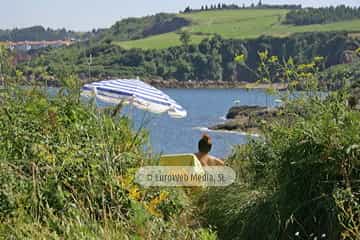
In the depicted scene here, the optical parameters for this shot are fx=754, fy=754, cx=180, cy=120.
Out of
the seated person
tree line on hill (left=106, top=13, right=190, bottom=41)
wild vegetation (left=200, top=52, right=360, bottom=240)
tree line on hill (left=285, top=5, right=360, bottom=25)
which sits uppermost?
wild vegetation (left=200, top=52, right=360, bottom=240)

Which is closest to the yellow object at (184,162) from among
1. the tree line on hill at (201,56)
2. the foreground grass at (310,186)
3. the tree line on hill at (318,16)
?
the foreground grass at (310,186)

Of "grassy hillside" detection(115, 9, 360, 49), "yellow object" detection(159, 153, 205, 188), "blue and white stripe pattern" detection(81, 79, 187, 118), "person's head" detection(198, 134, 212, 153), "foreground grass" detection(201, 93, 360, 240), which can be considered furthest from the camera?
"grassy hillside" detection(115, 9, 360, 49)

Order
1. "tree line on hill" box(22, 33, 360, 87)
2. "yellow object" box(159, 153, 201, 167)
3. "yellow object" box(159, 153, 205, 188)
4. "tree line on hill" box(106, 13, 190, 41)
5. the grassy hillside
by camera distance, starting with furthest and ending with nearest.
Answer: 1. "tree line on hill" box(106, 13, 190, 41)
2. the grassy hillside
3. "tree line on hill" box(22, 33, 360, 87)
4. "yellow object" box(159, 153, 201, 167)
5. "yellow object" box(159, 153, 205, 188)

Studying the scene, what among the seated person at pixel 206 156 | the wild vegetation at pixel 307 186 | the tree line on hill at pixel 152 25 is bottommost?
the tree line on hill at pixel 152 25

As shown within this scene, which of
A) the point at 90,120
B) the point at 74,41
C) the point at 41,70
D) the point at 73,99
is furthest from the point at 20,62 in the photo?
the point at 90,120

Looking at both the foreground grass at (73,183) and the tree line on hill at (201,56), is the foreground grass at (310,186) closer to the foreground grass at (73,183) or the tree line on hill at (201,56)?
the foreground grass at (73,183)

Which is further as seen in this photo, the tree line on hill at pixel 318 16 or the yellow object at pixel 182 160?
the tree line on hill at pixel 318 16

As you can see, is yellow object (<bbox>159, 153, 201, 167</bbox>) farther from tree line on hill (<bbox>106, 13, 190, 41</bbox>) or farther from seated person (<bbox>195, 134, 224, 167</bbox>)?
tree line on hill (<bbox>106, 13, 190, 41</bbox>)

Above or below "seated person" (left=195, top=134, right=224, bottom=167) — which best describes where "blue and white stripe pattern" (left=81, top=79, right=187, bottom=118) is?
above

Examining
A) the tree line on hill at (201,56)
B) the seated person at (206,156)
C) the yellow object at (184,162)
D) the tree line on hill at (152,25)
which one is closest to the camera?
the yellow object at (184,162)

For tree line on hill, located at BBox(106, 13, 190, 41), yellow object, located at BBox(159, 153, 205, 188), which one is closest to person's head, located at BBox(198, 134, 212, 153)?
yellow object, located at BBox(159, 153, 205, 188)

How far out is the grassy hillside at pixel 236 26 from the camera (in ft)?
369

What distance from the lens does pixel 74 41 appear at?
9.52 metres

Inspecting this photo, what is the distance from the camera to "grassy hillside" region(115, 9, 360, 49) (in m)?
112
